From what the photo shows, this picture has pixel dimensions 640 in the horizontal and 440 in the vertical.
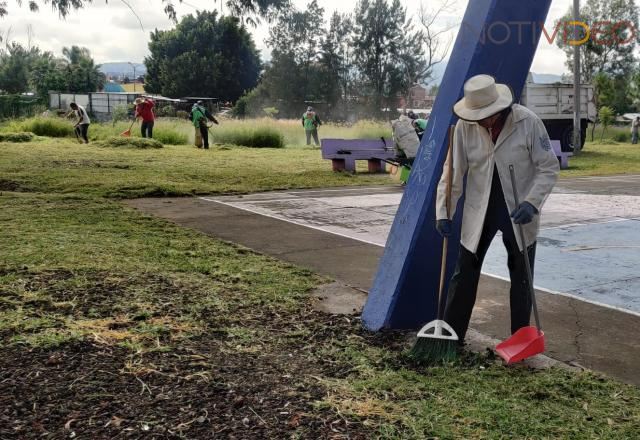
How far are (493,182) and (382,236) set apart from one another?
14.9 feet

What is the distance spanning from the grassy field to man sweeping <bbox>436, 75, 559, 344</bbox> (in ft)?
1.49

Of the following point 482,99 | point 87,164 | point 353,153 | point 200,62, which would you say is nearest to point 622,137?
point 353,153

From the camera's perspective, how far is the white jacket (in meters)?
4.23

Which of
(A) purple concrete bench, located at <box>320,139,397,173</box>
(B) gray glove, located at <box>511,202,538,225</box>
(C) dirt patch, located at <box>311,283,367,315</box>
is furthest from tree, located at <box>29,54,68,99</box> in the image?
(B) gray glove, located at <box>511,202,538,225</box>

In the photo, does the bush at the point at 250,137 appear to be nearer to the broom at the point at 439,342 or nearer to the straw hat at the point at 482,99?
the broom at the point at 439,342

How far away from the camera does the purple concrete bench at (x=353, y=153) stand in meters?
16.9

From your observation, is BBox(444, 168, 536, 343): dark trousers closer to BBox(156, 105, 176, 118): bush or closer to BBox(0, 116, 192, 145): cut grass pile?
BBox(0, 116, 192, 145): cut grass pile

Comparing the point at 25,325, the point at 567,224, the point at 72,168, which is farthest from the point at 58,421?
the point at 72,168

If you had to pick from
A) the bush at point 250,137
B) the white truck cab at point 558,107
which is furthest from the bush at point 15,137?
the white truck cab at point 558,107

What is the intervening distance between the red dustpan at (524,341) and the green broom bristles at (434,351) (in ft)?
1.05

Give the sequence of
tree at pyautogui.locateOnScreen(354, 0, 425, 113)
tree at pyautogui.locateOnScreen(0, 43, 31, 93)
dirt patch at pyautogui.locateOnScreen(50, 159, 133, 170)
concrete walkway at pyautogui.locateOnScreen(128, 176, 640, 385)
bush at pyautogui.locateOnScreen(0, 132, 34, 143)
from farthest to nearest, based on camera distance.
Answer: tree at pyautogui.locateOnScreen(0, 43, 31, 93)
tree at pyautogui.locateOnScreen(354, 0, 425, 113)
bush at pyautogui.locateOnScreen(0, 132, 34, 143)
dirt patch at pyautogui.locateOnScreen(50, 159, 133, 170)
concrete walkway at pyautogui.locateOnScreen(128, 176, 640, 385)

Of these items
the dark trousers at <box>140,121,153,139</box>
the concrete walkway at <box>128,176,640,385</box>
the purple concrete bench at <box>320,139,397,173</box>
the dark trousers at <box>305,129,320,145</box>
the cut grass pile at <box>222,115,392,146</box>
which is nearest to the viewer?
the concrete walkway at <box>128,176,640,385</box>

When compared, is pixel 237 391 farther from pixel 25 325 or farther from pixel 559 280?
pixel 559 280

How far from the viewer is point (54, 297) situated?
218 inches
